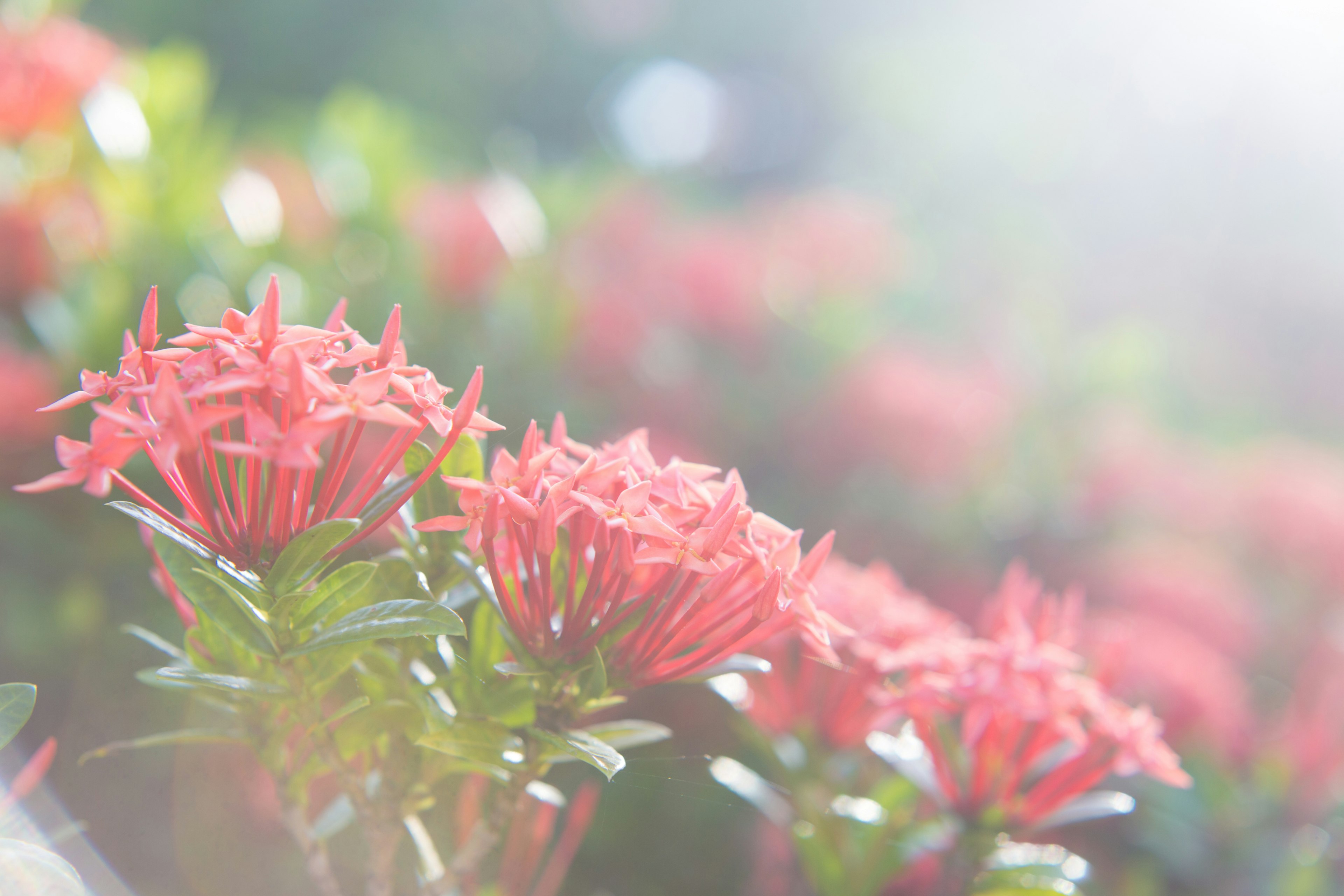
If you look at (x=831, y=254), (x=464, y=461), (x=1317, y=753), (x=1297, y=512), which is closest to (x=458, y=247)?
(x=831, y=254)

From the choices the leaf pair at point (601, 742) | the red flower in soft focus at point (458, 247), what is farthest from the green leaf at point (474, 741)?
the red flower in soft focus at point (458, 247)

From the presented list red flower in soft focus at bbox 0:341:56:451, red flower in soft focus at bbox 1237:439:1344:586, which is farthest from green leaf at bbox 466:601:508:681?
red flower in soft focus at bbox 1237:439:1344:586

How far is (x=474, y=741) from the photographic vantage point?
533 millimetres

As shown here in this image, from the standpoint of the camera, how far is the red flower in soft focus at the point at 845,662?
730 mm

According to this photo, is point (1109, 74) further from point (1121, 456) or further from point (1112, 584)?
point (1112, 584)

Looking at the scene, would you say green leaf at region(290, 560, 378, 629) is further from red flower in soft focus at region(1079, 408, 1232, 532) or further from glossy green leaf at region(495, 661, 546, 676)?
red flower in soft focus at region(1079, 408, 1232, 532)

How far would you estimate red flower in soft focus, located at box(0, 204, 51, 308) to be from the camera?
143 centimetres

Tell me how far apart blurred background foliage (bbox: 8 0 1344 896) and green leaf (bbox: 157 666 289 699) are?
0.90 ft

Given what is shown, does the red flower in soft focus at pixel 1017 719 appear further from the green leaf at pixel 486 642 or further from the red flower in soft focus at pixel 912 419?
the red flower in soft focus at pixel 912 419

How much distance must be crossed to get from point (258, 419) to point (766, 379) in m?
1.63

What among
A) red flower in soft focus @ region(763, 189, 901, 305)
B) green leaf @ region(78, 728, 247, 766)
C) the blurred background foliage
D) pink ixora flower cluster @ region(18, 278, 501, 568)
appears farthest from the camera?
red flower in soft focus @ region(763, 189, 901, 305)

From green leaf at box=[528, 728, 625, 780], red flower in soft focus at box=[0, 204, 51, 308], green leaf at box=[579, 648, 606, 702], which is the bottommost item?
green leaf at box=[528, 728, 625, 780]

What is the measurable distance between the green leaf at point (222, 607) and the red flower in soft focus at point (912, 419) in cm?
145

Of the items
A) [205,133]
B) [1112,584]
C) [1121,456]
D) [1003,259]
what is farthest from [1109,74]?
[205,133]
